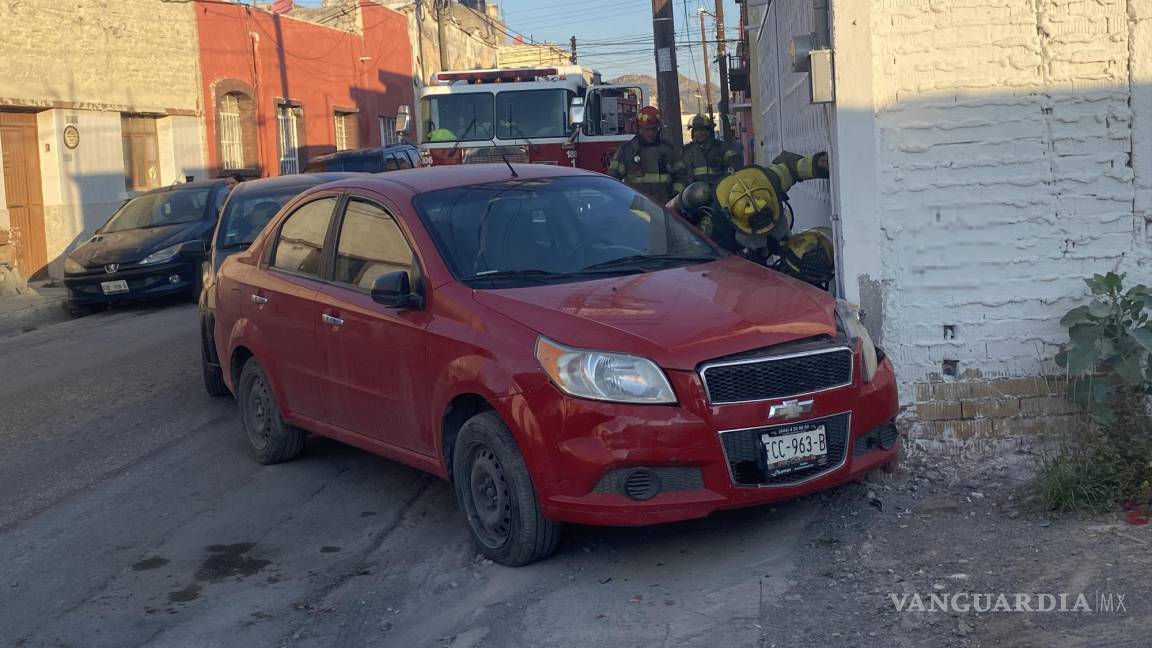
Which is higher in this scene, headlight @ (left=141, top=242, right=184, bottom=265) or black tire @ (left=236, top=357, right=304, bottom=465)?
headlight @ (left=141, top=242, right=184, bottom=265)

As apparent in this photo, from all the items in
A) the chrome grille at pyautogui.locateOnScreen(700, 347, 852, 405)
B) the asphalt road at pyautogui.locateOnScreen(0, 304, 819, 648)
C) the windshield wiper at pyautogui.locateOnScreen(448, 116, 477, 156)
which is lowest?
the asphalt road at pyautogui.locateOnScreen(0, 304, 819, 648)

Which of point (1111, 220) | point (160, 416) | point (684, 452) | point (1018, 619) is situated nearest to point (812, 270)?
point (1111, 220)

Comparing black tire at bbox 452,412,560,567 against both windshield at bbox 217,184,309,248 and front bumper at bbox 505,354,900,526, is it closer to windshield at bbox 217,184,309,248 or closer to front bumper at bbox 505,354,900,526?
front bumper at bbox 505,354,900,526

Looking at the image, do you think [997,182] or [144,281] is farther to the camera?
[144,281]

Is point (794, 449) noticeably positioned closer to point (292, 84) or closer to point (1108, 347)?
point (1108, 347)

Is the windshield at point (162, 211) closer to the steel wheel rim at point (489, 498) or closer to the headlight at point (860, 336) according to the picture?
the steel wheel rim at point (489, 498)

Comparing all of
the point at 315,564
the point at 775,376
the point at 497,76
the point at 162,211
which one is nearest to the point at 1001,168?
the point at 775,376

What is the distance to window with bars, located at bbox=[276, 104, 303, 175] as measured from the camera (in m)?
29.5

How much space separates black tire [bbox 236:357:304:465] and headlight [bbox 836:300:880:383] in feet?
10.8

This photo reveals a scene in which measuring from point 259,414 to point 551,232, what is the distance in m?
2.35

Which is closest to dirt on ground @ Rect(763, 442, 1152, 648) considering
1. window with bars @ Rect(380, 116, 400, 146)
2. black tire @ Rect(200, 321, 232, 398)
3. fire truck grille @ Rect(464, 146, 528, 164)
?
black tire @ Rect(200, 321, 232, 398)

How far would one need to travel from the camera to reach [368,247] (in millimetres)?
6199

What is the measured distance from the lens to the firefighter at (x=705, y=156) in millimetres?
12570

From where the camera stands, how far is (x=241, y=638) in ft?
15.5
